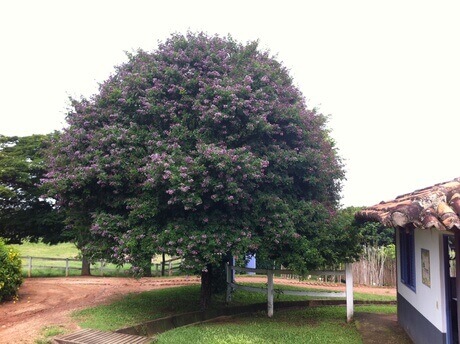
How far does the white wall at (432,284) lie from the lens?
6504 millimetres

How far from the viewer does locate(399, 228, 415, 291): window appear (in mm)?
8912

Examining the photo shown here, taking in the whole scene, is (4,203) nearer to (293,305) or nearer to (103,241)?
(103,241)

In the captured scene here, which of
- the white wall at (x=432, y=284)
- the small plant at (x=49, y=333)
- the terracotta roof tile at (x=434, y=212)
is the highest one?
the terracotta roof tile at (x=434, y=212)

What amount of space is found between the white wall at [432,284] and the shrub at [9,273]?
468 inches

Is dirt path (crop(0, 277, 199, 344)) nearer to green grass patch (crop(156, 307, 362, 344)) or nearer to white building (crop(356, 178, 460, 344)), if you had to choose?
green grass patch (crop(156, 307, 362, 344))

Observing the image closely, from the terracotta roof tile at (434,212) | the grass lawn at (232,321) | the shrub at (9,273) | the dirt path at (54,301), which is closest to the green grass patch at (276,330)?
the grass lawn at (232,321)

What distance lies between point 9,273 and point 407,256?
39.3ft

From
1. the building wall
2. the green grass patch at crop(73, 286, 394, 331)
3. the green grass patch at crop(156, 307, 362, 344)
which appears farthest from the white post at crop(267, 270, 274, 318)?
the building wall

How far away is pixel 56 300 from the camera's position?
535 inches

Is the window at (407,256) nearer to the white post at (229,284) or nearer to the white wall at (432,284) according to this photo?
the white wall at (432,284)

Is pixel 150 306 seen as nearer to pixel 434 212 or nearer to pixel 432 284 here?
pixel 432 284

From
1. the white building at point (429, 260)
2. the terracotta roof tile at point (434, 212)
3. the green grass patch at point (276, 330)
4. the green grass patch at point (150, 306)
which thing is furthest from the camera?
the green grass patch at point (150, 306)

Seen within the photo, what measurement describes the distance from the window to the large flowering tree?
74.6 inches

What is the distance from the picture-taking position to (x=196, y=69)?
1121 cm
